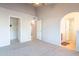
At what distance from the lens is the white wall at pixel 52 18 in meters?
6.49

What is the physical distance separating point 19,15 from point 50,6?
7.62 feet

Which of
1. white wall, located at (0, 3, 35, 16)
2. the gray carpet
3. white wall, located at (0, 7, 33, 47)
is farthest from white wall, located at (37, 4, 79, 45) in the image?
the gray carpet

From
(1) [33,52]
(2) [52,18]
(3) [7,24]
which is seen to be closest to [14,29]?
(3) [7,24]

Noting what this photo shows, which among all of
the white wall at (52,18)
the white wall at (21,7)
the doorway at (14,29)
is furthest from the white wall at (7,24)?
the white wall at (52,18)

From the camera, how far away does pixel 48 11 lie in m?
7.39

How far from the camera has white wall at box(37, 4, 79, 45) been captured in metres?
6.49

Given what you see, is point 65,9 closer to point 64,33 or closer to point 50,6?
point 50,6

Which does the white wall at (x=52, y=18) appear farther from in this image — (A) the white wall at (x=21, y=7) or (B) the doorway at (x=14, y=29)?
(B) the doorway at (x=14, y=29)

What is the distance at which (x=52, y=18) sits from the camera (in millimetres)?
7160

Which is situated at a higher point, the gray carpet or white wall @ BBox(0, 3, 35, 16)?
white wall @ BBox(0, 3, 35, 16)

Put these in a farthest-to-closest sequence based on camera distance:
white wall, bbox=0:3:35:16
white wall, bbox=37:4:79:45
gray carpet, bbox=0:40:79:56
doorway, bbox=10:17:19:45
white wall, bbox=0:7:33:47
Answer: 1. doorway, bbox=10:17:19:45
2. white wall, bbox=37:4:79:45
3. white wall, bbox=0:3:35:16
4. white wall, bbox=0:7:33:47
5. gray carpet, bbox=0:40:79:56

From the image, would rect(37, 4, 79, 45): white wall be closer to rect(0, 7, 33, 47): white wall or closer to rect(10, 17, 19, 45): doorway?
rect(0, 7, 33, 47): white wall

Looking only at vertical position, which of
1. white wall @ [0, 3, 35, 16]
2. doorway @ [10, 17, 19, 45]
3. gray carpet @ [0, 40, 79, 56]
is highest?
white wall @ [0, 3, 35, 16]

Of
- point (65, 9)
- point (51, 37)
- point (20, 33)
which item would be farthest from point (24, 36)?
point (65, 9)
